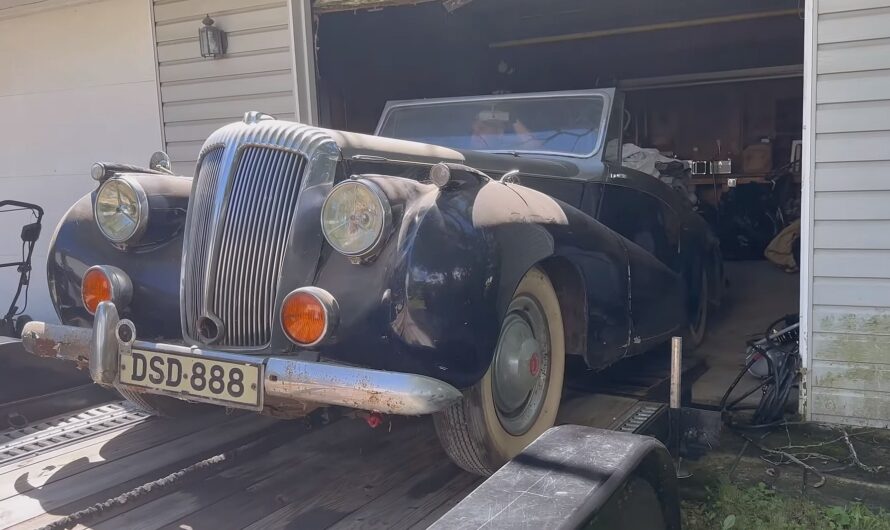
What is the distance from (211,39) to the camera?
5.62 meters

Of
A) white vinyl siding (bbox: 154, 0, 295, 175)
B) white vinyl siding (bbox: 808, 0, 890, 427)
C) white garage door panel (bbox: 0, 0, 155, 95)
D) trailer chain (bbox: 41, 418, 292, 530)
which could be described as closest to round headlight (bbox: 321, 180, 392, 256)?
trailer chain (bbox: 41, 418, 292, 530)

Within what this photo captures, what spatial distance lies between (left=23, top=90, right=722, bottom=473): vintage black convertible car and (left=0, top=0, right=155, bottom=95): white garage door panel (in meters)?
3.07

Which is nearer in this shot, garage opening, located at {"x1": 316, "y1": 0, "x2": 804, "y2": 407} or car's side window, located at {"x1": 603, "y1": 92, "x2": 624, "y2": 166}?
car's side window, located at {"x1": 603, "y1": 92, "x2": 624, "y2": 166}

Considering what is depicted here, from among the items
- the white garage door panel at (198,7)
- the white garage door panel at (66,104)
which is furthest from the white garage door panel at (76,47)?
the white garage door panel at (198,7)

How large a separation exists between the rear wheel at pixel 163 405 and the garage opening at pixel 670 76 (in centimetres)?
393

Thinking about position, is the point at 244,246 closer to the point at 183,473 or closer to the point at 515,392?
the point at 183,473

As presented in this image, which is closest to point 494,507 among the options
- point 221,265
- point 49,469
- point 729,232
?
point 221,265

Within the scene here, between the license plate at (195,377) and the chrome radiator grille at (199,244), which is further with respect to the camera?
the chrome radiator grille at (199,244)

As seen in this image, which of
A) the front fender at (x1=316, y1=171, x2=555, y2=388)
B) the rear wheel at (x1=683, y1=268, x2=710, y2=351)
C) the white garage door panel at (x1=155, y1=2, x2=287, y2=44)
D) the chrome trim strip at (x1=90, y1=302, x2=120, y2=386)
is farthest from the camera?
the white garage door panel at (x1=155, y1=2, x2=287, y2=44)

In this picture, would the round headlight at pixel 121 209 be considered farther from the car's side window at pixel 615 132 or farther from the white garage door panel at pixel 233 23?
the white garage door panel at pixel 233 23

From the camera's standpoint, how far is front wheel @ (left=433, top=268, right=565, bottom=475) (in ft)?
8.42

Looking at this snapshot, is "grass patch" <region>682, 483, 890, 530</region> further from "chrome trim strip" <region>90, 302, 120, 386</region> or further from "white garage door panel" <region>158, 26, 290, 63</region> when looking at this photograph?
"white garage door panel" <region>158, 26, 290, 63</region>

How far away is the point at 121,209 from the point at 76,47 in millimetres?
4239

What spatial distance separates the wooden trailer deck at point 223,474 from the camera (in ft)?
8.59
